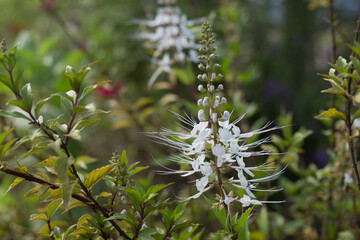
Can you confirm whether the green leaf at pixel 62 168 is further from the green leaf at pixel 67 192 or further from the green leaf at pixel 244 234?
the green leaf at pixel 244 234

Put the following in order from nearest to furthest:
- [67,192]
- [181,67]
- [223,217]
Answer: [67,192]
[223,217]
[181,67]

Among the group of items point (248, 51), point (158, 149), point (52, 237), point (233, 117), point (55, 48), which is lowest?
point (158, 149)

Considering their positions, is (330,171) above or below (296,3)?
below

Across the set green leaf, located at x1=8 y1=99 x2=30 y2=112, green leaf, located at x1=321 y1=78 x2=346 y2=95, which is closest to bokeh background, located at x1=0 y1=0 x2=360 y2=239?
green leaf, located at x1=321 y1=78 x2=346 y2=95

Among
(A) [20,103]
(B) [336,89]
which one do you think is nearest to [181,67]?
(B) [336,89]

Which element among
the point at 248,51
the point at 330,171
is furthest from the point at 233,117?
the point at 248,51

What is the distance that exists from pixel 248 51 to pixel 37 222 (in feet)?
9.69

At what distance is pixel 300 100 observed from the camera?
358 cm

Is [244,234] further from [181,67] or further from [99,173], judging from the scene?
[181,67]

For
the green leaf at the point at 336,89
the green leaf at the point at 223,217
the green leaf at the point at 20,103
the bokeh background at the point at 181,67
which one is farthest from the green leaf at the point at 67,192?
the bokeh background at the point at 181,67

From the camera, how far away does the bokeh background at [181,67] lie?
1992mm

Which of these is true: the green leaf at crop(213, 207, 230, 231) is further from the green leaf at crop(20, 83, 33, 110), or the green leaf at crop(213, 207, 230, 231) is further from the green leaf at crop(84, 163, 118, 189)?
the green leaf at crop(20, 83, 33, 110)

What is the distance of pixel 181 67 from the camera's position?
195 centimetres

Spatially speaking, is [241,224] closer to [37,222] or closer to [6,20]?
[37,222]
